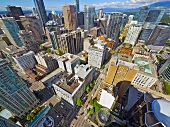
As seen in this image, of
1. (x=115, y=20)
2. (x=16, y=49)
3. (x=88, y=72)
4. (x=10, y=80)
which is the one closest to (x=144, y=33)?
(x=115, y=20)

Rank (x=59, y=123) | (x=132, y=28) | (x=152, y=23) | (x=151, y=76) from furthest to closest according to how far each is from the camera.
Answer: (x=152, y=23), (x=132, y=28), (x=59, y=123), (x=151, y=76)

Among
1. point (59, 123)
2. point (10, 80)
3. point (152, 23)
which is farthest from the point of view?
point (152, 23)

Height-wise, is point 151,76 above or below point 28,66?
above

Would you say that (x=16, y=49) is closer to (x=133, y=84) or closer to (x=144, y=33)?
(x=133, y=84)

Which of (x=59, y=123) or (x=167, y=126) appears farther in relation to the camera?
(x=59, y=123)

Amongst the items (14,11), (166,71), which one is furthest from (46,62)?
(14,11)

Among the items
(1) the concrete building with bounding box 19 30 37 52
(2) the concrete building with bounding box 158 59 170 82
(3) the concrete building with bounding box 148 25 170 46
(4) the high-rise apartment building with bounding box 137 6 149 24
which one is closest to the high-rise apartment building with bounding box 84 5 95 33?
(1) the concrete building with bounding box 19 30 37 52

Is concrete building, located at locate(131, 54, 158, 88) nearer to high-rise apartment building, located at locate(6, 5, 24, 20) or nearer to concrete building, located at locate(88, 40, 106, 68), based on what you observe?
concrete building, located at locate(88, 40, 106, 68)

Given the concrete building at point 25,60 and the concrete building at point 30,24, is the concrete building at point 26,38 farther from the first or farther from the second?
the concrete building at point 25,60
